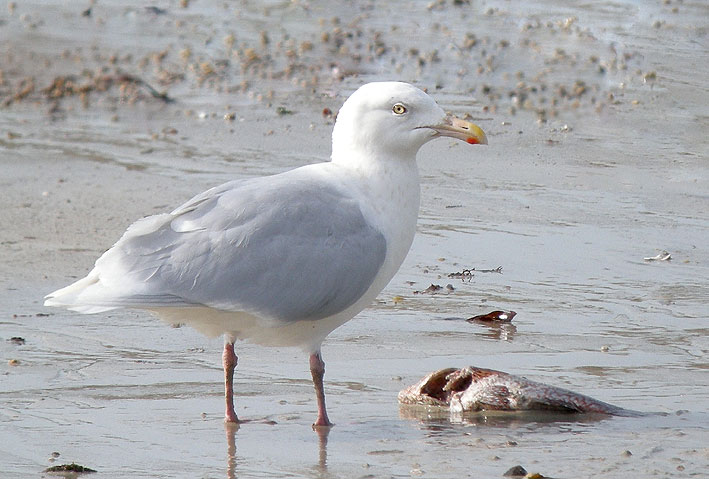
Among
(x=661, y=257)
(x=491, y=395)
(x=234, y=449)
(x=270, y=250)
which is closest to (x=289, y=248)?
(x=270, y=250)

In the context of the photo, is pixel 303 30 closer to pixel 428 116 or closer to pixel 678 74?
pixel 678 74

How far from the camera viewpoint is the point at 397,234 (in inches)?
213

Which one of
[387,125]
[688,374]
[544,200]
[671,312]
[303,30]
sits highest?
[303,30]

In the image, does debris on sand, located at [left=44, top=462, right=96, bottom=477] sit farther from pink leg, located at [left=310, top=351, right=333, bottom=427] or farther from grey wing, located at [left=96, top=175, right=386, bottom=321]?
pink leg, located at [left=310, top=351, right=333, bottom=427]

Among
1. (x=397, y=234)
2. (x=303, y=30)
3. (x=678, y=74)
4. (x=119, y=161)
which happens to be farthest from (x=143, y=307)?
(x=303, y=30)

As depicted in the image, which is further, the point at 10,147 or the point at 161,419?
the point at 10,147

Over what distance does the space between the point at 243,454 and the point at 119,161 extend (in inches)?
218

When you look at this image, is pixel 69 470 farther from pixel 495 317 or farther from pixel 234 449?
pixel 495 317

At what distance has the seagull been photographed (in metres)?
5.13

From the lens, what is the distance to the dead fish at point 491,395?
17.1 ft

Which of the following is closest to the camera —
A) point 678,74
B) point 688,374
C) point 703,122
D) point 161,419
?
point 161,419

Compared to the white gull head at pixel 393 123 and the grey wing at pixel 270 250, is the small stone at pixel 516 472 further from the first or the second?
the white gull head at pixel 393 123

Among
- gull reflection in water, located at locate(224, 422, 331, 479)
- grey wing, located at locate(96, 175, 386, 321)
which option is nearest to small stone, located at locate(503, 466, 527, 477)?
gull reflection in water, located at locate(224, 422, 331, 479)

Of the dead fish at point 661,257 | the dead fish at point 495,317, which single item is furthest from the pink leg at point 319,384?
the dead fish at point 661,257
